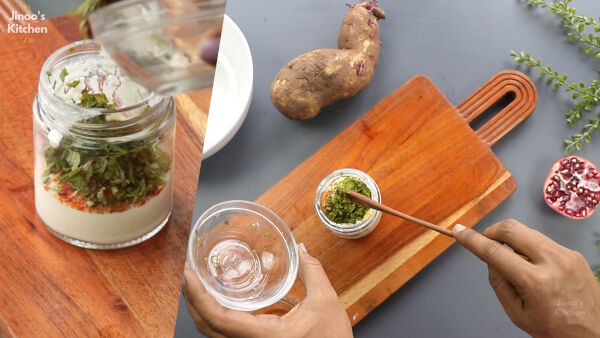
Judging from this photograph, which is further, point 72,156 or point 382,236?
point 382,236

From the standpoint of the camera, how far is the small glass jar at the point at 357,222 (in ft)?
3.51

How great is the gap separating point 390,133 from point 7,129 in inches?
26.8

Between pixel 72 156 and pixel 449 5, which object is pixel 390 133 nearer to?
pixel 449 5

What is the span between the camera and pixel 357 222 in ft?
3.54

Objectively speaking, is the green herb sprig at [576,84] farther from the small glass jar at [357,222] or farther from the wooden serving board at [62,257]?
the wooden serving board at [62,257]

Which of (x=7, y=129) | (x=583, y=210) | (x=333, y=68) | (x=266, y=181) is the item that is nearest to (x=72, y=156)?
(x=7, y=129)

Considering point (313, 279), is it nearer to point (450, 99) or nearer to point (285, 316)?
point (285, 316)

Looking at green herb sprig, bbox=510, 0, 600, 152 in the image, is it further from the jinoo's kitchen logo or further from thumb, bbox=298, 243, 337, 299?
the jinoo's kitchen logo

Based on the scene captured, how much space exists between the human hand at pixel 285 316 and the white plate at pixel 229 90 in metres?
0.27

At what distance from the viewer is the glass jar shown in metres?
0.71

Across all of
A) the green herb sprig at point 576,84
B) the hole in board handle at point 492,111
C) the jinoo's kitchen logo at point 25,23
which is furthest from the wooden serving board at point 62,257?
the green herb sprig at point 576,84

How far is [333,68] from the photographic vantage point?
1.14 meters

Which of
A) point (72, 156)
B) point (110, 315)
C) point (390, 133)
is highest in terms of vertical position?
point (72, 156)

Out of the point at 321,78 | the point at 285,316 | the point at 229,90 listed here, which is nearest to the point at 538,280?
the point at 285,316
